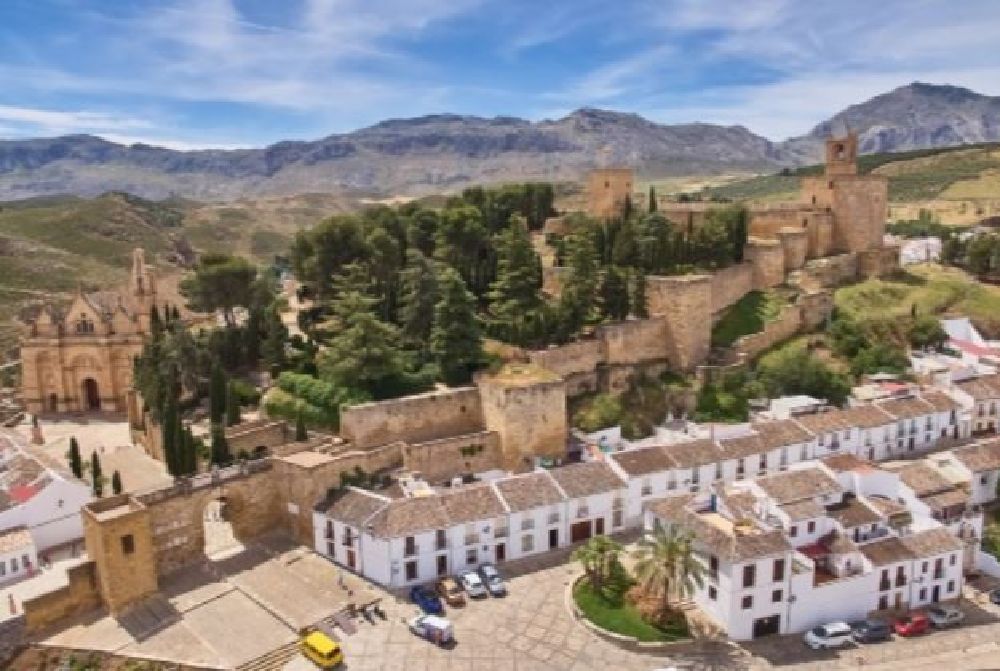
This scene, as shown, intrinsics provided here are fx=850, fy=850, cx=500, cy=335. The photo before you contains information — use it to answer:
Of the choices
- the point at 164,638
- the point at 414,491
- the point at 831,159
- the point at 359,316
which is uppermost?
the point at 831,159

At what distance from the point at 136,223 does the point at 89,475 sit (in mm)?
86013

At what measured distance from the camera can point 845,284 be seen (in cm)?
4603

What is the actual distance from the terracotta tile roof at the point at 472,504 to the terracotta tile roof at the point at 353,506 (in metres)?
2.04

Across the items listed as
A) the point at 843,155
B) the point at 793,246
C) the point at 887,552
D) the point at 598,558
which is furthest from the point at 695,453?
the point at 843,155

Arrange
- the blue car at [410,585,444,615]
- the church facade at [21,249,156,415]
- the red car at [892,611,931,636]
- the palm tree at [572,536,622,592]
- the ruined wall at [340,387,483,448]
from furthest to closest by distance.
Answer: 1. the church facade at [21,249,156,415]
2. the ruined wall at [340,387,483,448]
3. the palm tree at [572,536,622,592]
4. the blue car at [410,585,444,615]
5. the red car at [892,611,931,636]

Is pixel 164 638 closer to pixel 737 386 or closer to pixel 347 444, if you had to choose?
pixel 347 444

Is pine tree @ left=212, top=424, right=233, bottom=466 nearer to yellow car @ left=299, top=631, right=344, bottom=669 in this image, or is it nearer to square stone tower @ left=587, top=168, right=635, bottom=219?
yellow car @ left=299, top=631, right=344, bottom=669

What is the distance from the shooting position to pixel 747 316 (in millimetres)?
41594

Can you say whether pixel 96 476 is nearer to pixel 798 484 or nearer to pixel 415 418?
pixel 415 418

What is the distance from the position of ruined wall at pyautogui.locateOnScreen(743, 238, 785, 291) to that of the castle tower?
24.6ft

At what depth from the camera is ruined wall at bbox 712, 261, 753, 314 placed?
4125 cm

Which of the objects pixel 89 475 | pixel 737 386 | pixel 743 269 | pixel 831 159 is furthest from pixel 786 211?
pixel 89 475

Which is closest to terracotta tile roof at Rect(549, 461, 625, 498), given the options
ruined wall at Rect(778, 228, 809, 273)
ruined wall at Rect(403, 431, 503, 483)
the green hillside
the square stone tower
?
ruined wall at Rect(403, 431, 503, 483)

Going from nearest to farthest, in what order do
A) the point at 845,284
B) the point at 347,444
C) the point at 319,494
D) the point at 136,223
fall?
the point at 319,494 < the point at 347,444 < the point at 845,284 < the point at 136,223
